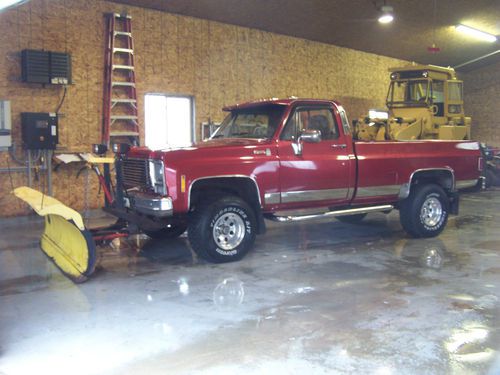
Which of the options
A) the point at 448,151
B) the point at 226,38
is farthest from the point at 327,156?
the point at 226,38

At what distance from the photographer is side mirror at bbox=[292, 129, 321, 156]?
6458mm

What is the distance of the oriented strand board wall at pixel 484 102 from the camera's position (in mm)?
20172

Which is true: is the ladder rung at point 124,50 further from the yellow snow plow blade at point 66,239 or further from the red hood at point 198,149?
the yellow snow plow blade at point 66,239

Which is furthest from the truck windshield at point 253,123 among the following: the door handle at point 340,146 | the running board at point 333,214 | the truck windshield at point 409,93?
the truck windshield at point 409,93

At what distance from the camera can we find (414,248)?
7234mm

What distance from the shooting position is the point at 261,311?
4.61 m

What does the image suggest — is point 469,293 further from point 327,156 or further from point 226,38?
point 226,38

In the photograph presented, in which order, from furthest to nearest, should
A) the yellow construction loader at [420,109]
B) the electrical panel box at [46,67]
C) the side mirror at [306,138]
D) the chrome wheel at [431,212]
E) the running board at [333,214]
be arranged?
the yellow construction loader at [420,109] < the electrical panel box at [46,67] < the chrome wheel at [431,212] < the running board at [333,214] < the side mirror at [306,138]

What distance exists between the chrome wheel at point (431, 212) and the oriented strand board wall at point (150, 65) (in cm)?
585

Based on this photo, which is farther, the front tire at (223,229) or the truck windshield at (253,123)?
the truck windshield at (253,123)

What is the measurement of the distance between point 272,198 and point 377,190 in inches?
72.2

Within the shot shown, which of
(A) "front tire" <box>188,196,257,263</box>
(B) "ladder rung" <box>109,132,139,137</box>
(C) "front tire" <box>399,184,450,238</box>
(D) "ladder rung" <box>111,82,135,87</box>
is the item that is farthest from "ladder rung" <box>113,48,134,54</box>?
(C) "front tire" <box>399,184,450,238</box>

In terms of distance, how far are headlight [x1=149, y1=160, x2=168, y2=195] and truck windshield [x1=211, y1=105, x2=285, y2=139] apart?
1.54 m

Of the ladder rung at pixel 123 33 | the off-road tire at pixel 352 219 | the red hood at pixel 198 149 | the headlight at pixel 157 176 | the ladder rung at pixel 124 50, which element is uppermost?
the ladder rung at pixel 123 33
